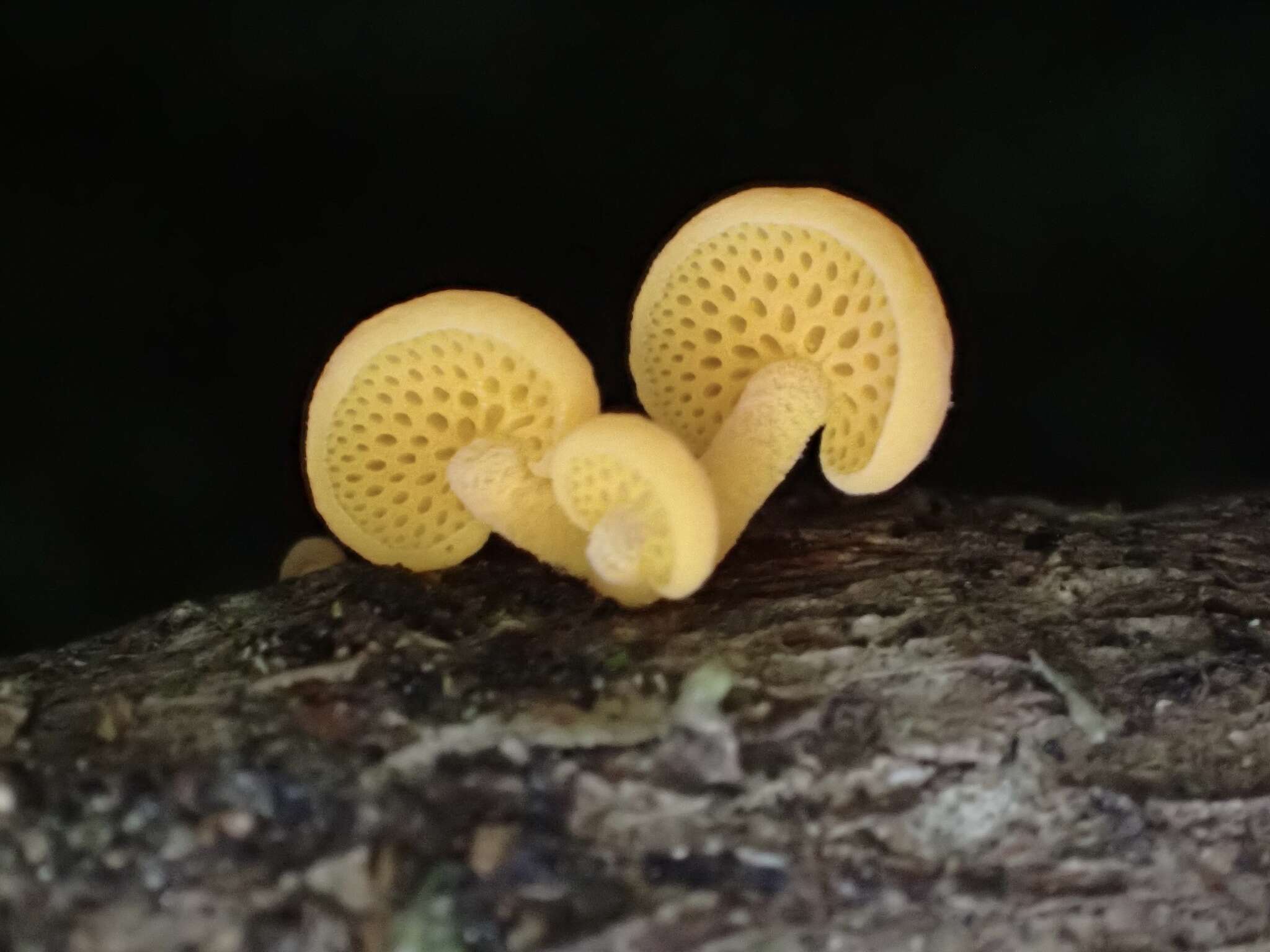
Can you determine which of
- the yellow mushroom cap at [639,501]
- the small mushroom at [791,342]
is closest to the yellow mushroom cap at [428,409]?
the yellow mushroom cap at [639,501]

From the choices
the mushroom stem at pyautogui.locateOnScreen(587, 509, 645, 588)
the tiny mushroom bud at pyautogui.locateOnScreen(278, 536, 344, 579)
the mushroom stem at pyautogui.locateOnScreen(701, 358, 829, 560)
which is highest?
the mushroom stem at pyautogui.locateOnScreen(701, 358, 829, 560)

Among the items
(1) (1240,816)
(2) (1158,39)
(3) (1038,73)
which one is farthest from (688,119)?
(1) (1240,816)

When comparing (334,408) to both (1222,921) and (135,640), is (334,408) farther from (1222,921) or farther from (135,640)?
(1222,921)

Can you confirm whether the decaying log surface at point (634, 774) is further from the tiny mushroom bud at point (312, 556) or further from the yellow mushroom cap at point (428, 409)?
the tiny mushroom bud at point (312, 556)

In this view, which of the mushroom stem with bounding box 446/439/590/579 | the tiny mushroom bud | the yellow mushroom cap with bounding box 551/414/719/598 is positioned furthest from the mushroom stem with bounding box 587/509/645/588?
the tiny mushroom bud

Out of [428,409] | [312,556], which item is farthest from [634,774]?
[312,556]

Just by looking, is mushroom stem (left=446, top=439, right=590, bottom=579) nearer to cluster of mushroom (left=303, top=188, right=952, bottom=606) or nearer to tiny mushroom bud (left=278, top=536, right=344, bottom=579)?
cluster of mushroom (left=303, top=188, right=952, bottom=606)

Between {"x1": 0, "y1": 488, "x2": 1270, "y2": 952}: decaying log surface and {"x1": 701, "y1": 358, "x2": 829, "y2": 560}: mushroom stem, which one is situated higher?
{"x1": 701, "y1": 358, "x2": 829, "y2": 560}: mushroom stem
